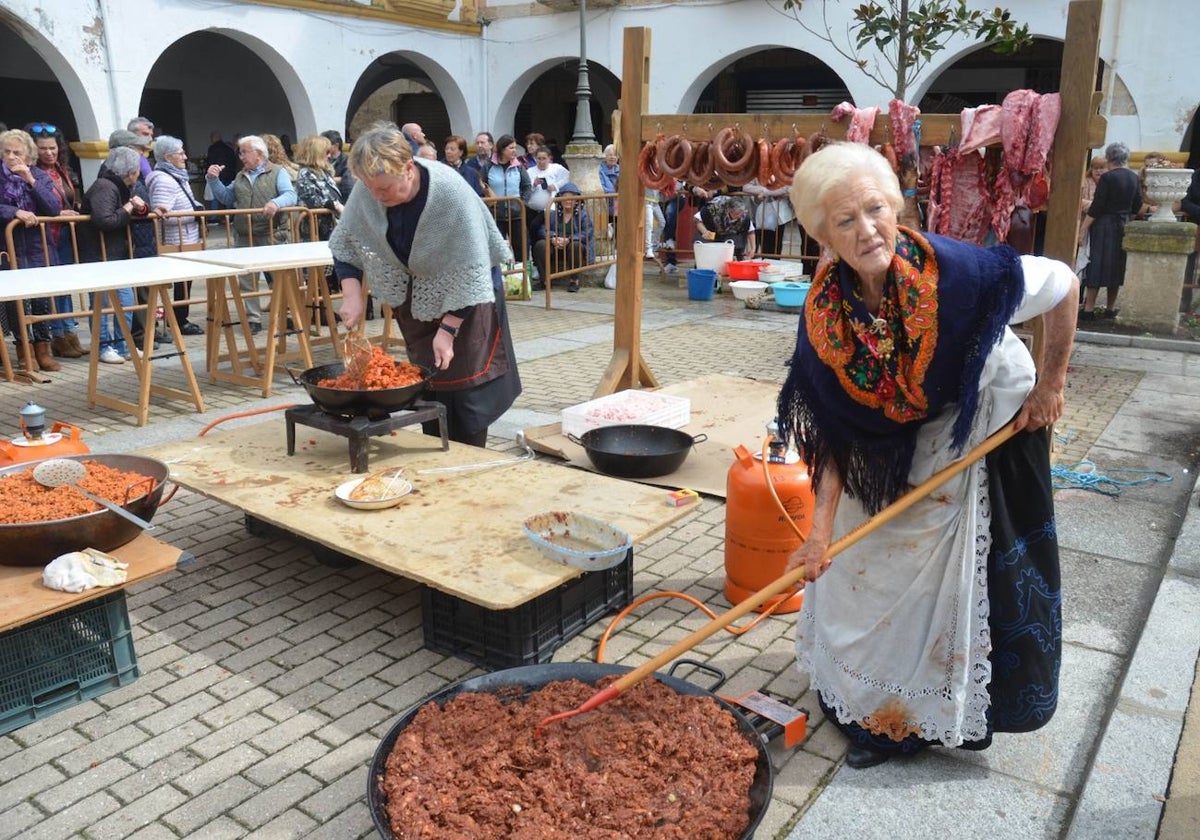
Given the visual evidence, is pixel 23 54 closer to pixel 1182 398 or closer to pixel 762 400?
pixel 762 400

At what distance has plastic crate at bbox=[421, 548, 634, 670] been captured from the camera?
352 centimetres

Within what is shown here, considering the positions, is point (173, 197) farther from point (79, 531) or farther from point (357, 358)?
point (79, 531)

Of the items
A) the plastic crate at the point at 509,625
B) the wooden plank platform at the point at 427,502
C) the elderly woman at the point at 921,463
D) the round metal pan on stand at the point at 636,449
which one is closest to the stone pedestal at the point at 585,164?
the round metal pan on stand at the point at 636,449

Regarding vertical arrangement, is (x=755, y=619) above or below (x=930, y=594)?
below

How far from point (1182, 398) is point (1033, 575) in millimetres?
6008

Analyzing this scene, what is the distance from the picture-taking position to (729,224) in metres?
13.7

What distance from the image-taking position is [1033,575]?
283cm

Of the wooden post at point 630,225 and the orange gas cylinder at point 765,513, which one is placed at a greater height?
the wooden post at point 630,225

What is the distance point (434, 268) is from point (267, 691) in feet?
6.69

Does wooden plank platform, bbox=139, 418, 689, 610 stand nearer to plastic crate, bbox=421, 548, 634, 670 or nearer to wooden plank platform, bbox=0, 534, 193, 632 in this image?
plastic crate, bbox=421, 548, 634, 670

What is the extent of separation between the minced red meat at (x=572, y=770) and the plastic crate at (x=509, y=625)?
26.4 inches

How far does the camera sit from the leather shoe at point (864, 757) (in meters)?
3.01

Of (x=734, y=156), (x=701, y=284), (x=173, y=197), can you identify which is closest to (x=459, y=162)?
(x=701, y=284)

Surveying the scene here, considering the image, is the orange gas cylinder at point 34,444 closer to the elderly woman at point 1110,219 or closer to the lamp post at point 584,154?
the elderly woman at point 1110,219
